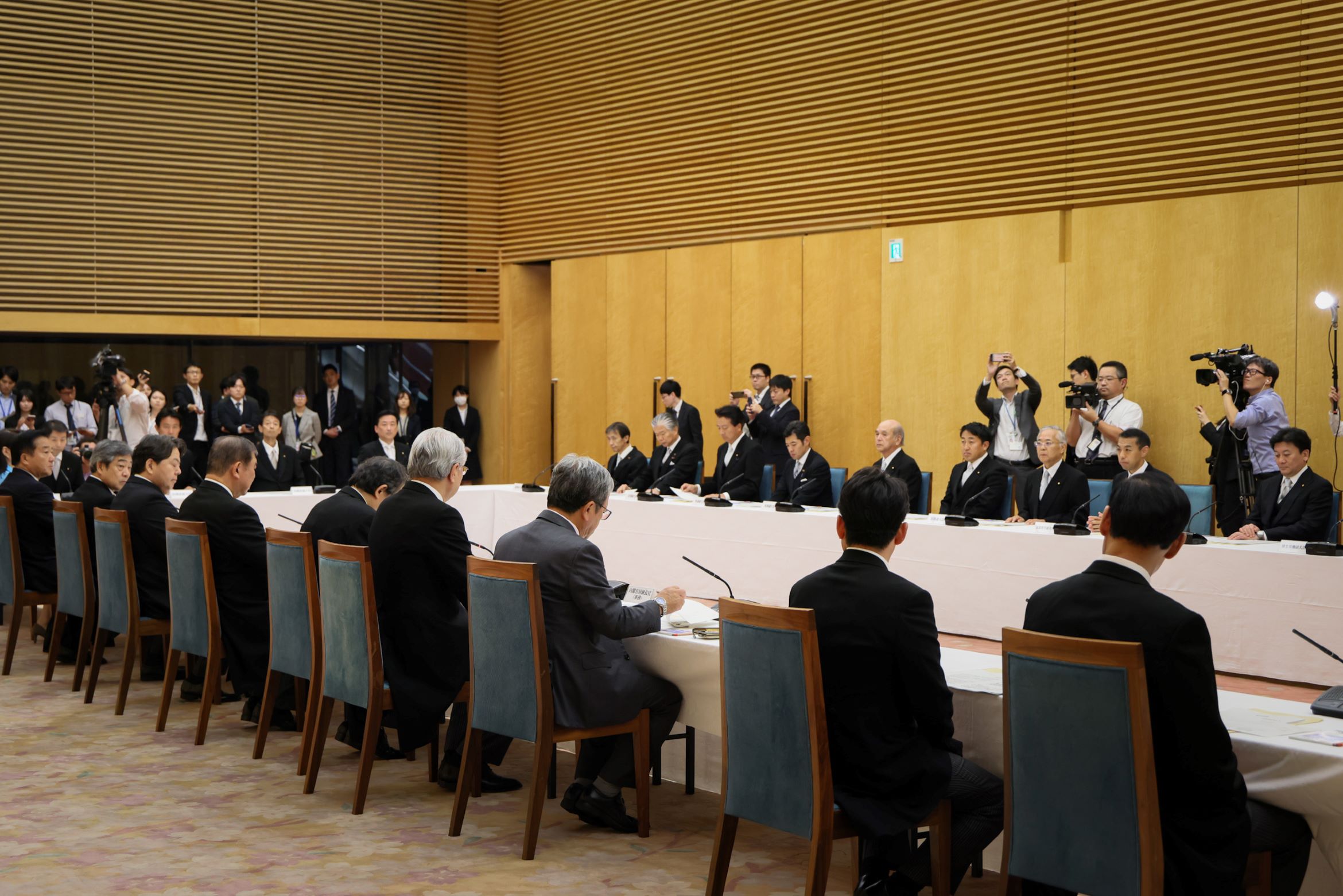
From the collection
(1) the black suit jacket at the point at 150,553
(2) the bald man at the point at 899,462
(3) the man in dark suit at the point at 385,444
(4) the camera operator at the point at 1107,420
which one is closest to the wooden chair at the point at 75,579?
(1) the black suit jacket at the point at 150,553

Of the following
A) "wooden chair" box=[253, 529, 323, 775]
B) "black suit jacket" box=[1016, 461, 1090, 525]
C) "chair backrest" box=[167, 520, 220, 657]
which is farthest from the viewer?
"black suit jacket" box=[1016, 461, 1090, 525]

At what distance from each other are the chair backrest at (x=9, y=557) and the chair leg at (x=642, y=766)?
391 centimetres

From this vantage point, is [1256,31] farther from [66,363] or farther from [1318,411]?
[66,363]

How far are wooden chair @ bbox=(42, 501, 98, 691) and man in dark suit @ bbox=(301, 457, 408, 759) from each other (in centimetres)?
150

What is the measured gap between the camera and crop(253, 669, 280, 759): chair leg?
16.0ft

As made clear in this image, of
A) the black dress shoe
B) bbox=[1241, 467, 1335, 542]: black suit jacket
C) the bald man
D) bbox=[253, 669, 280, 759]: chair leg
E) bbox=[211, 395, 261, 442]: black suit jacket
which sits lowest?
the black dress shoe

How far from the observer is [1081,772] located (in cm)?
260

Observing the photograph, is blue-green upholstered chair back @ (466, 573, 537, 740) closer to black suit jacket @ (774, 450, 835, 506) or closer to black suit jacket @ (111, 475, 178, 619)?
black suit jacket @ (111, 475, 178, 619)

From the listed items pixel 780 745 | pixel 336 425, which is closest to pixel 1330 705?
pixel 780 745

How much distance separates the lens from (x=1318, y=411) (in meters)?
8.06

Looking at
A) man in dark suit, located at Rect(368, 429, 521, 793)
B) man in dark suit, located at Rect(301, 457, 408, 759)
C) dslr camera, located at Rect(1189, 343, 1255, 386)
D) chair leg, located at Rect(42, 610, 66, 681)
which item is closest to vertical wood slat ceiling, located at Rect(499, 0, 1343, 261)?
Answer: dslr camera, located at Rect(1189, 343, 1255, 386)

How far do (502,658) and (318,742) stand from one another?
3.26ft

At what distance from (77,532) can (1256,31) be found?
7.40m

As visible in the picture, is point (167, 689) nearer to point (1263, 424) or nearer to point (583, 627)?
point (583, 627)
